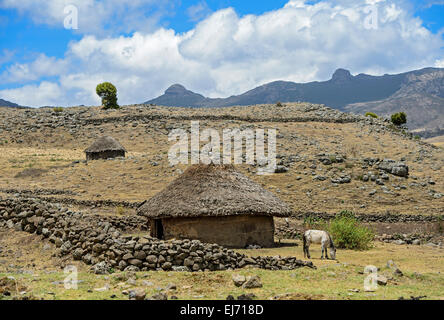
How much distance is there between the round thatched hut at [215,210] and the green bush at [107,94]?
48426mm

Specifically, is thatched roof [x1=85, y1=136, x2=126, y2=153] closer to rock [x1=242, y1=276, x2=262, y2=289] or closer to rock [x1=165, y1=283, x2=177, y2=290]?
rock [x1=165, y1=283, x2=177, y2=290]

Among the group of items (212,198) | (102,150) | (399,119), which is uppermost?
(399,119)

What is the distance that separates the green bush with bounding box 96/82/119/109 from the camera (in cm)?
6419

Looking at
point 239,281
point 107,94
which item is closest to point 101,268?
point 239,281

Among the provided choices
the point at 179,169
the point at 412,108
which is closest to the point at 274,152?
the point at 179,169

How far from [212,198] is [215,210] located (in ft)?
1.95

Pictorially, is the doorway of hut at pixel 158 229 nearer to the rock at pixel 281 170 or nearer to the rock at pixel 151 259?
the rock at pixel 151 259

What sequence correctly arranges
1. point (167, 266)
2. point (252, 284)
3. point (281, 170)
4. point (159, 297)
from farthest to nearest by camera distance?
point (281, 170), point (167, 266), point (252, 284), point (159, 297)

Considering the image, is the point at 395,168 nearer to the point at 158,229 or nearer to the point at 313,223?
the point at 313,223

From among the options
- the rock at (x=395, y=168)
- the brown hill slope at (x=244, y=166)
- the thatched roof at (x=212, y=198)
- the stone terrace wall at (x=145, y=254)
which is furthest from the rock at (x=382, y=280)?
the rock at (x=395, y=168)

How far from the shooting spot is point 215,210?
16.1 meters

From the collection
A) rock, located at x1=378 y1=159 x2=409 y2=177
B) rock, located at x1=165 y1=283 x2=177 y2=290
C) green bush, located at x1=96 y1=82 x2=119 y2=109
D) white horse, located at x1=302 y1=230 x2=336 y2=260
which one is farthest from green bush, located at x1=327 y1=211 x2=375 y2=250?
green bush, located at x1=96 y1=82 x2=119 y2=109

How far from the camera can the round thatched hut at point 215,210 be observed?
1636 cm
